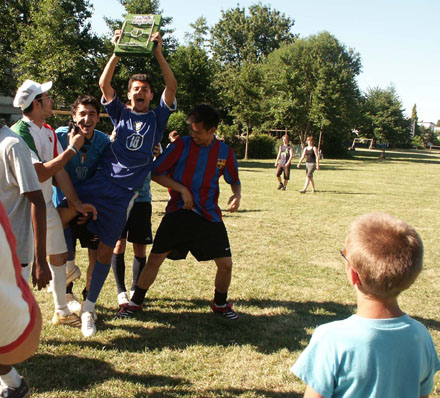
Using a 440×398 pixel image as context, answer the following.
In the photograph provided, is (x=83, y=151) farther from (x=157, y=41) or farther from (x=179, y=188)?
(x=157, y=41)

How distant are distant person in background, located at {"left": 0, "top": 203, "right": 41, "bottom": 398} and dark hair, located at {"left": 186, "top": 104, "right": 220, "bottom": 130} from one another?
2542 mm

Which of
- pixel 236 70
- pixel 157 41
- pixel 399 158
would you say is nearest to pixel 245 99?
pixel 236 70

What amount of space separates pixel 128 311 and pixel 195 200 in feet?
4.34

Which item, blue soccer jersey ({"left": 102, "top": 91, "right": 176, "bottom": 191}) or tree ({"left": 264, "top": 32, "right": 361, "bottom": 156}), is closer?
blue soccer jersey ({"left": 102, "top": 91, "right": 176, "bottom": 191})

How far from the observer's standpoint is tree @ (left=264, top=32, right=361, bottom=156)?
4369 cm

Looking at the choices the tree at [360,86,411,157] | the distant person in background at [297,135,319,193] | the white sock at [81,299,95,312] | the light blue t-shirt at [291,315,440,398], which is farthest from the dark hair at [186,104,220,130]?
the tree at [360,86,411,157]

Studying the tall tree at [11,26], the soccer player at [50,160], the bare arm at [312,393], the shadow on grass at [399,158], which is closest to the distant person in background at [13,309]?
the bare arm at [312,393]

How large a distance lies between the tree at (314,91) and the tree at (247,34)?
59.1ft

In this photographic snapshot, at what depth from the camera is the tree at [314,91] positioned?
1720 inches

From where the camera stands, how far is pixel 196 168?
13.5 ft

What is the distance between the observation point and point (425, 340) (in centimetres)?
161

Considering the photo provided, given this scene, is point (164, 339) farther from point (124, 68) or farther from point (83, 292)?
point (124, 68)

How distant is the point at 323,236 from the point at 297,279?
2981mm

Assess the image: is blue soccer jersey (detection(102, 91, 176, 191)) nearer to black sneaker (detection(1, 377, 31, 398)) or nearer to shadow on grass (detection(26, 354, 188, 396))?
shadow on grass (detection(26, 354, 188, 396))
